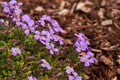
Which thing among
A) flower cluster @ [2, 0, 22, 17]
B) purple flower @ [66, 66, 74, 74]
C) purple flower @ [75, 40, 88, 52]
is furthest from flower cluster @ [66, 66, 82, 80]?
flower cluster @ [2, 0, 22, 17]

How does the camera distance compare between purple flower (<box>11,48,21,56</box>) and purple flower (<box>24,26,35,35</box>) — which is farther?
purple flower (<box>24,26,35,35</box>)

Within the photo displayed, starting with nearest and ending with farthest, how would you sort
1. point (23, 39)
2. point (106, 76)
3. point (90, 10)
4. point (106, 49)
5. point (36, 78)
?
point (36, 78)
point (23, 39)
point (106, 76)
point (106, 49)
point (90, 10)

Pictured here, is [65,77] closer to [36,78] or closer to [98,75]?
[36,78]

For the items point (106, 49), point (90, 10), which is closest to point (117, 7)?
point (90, 10)

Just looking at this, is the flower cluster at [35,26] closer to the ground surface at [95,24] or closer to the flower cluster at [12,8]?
the flower cluster at [12,8]

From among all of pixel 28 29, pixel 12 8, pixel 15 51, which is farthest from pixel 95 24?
pixel 15 51

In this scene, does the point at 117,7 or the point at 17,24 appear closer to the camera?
the point at 17,24

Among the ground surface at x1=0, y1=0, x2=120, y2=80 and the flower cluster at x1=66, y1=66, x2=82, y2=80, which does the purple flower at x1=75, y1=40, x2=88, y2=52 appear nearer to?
the flower cluster at x1=66, y1=66, x2=82, y2=80

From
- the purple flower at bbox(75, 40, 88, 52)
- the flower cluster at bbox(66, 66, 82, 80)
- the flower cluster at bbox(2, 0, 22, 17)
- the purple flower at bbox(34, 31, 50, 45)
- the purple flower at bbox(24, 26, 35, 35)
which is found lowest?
the flower cluster at bbox(66, 66, 82, 80)
